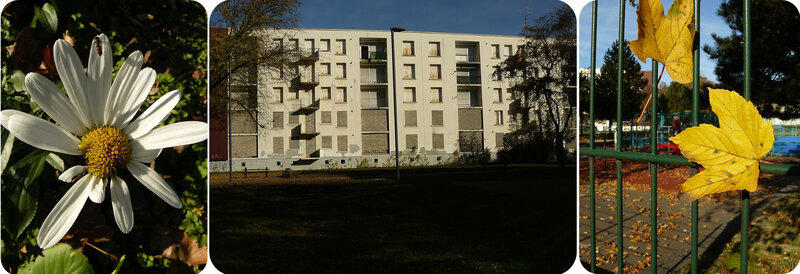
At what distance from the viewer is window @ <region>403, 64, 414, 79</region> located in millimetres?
2262

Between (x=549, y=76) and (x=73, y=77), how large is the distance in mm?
2631

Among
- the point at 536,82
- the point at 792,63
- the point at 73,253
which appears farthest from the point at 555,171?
the point at 792,63

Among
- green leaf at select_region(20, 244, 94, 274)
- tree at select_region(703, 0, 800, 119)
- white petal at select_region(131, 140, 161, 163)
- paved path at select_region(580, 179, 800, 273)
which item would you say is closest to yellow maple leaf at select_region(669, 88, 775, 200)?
white petal at select_region(131, 140, 161, 163)

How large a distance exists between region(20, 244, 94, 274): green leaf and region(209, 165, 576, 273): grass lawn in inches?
49.5

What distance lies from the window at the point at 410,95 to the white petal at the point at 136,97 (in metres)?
1.48

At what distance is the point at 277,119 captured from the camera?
217 centimetres

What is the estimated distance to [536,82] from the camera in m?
2.72

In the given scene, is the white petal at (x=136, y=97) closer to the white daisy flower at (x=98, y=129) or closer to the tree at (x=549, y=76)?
the white daisy flower at (x=98, y=129)

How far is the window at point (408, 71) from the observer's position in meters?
2.26

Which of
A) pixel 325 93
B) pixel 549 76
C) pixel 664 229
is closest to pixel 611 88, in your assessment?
pixel 664 229

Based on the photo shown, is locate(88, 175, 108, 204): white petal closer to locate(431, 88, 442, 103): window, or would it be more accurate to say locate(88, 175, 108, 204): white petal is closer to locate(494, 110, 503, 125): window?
locate(431, 88, 442, 103): window

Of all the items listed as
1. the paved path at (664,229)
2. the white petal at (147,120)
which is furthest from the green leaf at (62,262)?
the paved path at (664,229)

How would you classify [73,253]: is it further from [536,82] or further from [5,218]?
[536,82]

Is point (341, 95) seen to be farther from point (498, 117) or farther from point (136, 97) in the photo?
point (136, 97)
